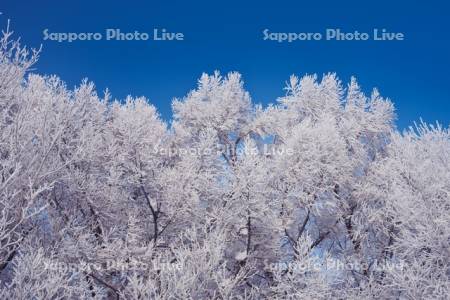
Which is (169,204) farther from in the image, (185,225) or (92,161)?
(92,161)

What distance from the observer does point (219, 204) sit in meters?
14.5

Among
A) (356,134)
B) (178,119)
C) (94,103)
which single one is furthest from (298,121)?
(94,103)

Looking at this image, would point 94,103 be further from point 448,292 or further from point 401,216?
point 448,292

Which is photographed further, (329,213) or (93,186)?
(329,213)

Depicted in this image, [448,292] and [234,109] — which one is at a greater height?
[234,109]

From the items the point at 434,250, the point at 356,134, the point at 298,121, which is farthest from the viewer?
the point at 298,121

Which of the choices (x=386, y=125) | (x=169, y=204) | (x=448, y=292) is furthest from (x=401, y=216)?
(x=169, y=204)

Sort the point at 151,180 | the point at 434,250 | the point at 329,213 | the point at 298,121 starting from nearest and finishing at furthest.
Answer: the point at 434,250 < the point at 151,180 < the point at 329,213 < the point at 298,121

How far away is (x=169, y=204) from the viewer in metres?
14.3

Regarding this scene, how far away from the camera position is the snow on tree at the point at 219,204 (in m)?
11.8

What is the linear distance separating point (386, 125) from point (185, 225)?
9795 millimetres

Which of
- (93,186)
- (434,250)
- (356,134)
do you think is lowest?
(434,250)

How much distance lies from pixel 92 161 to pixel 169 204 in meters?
2.81

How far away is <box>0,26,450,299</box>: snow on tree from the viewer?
38.6 feet
